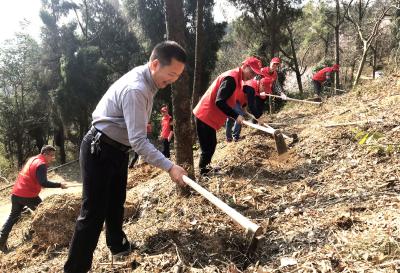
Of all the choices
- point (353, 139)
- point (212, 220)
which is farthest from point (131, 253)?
point (353, 139)

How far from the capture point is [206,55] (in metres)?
23.2

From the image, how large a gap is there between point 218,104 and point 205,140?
0.57m

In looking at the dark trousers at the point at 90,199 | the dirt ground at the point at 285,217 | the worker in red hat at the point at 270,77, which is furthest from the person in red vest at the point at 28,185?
the worker in red hat at the point at 270,77

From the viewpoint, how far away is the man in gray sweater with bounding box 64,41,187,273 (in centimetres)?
281

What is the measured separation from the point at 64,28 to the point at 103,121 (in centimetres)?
2236

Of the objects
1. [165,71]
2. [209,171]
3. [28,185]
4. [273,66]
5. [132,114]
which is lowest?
[28,185]

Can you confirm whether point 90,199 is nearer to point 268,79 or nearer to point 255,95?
point 255,95

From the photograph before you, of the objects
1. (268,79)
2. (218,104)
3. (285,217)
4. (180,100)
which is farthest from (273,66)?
(285,217)

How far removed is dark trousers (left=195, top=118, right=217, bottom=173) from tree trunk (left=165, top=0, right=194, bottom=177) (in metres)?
0.58

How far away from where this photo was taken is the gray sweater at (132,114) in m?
2.79

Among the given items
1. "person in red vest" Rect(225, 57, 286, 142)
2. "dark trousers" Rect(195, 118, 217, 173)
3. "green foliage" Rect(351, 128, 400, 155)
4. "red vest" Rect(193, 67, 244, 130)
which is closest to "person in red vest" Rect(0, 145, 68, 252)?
"dark trousers" Rect(195, 118, 217, 173)

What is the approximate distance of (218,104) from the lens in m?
5.00

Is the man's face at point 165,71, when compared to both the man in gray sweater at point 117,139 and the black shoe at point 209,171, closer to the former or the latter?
the man in gray sweater at point 117,139

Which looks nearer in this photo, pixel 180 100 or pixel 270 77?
pixel 180 100
